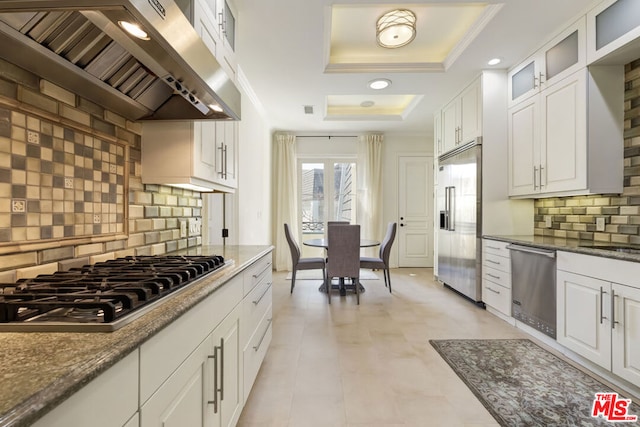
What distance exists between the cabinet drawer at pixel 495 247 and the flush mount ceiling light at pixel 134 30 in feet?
10.8

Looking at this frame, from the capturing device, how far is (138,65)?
142 centimetres

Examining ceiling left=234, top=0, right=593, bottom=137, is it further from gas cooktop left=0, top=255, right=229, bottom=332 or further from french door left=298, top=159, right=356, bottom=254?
gas cooktop left=0, top=255, right=229, bottom=332

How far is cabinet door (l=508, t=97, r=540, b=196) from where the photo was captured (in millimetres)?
3092

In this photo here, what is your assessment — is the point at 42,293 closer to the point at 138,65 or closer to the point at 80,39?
the point at 80,39

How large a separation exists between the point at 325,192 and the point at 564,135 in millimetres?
4063

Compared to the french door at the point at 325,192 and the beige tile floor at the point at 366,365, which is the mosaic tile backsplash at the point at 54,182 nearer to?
the beige tile floor at the point at 366,365

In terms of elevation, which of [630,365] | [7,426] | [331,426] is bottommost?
[331,426]

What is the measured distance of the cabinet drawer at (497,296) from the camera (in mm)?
3113

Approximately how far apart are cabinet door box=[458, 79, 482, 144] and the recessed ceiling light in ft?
3.20

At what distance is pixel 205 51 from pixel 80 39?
0.42m

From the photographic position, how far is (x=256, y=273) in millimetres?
1932

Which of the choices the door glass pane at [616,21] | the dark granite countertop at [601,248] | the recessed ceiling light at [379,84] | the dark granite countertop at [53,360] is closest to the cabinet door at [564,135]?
the door glass pane at [616,21]

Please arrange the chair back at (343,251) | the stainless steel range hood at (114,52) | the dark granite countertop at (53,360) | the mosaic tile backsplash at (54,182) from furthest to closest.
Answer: the chair back at (343,251) < the mosaic tile backsplash at (54,182) < the stainless steel range hood at (114,52) < the dark granite countertop at (53,360)

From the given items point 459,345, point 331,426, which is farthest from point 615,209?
point 331,426
